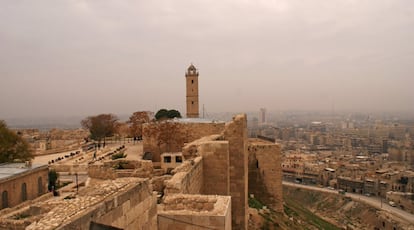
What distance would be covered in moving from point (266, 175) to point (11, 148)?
14781mm

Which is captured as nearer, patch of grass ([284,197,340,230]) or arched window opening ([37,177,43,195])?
arched window opening ([37,177,43,195])

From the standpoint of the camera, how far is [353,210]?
48656 millimetres

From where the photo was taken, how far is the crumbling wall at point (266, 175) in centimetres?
1834

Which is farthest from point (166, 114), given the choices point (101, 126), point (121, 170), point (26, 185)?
point (121, 170)

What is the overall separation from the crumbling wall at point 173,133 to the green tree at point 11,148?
739 cm

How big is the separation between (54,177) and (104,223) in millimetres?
17248

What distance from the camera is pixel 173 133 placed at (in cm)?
2006

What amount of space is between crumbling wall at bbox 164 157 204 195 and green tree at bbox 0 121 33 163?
16.5 m

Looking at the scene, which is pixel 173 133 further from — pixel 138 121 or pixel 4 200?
pixel 138 121

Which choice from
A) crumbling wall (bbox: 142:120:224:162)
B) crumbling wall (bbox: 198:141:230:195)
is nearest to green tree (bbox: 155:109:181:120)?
crumbling wall (bbox: 142:120:224:162)

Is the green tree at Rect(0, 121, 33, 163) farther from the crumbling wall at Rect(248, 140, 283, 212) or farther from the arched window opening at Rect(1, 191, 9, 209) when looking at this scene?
the crumbling wall at Rect(248, 140, 283, 212)

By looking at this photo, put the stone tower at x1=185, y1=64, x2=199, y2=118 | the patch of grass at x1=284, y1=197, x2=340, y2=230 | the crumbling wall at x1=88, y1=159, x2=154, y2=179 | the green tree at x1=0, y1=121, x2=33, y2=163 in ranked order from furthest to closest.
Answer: the stone tower at x1=185, y1=64, x2=199, y2=118 → the patch of grass at x1=284, y1=197, x2=340, y2=230 → the green tree at x1=0, y1=121, x2=33, y2=163 → the crumbling wall at x1=88, y1=159, x2=154, y2=179

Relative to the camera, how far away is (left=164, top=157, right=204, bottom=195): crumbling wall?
6012 millimetres

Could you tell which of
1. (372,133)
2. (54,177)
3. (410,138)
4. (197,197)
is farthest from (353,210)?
(372,133)
